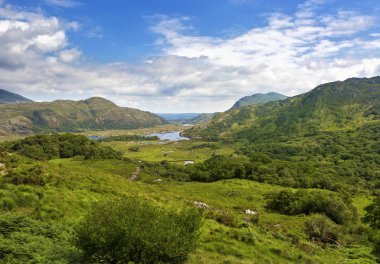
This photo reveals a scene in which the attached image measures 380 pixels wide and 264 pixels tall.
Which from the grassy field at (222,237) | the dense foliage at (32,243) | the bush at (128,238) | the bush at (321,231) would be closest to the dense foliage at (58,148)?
the grassy field at (222,237)

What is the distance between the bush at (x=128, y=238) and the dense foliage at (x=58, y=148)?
481ft

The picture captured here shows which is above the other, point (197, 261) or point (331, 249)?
point (197, 261)

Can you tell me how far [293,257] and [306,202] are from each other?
46.6m

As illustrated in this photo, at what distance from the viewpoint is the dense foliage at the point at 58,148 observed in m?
166

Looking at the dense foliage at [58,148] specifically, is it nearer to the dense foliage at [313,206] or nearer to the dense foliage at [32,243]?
the dense foliage at [313,206]

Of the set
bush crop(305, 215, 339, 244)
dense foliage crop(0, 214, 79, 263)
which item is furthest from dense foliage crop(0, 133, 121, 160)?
dense foliage crop(0, 214, 79, 263)

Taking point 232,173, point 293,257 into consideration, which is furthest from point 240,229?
point 232,173

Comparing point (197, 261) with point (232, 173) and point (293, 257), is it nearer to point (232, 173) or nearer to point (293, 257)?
point (293, 257)

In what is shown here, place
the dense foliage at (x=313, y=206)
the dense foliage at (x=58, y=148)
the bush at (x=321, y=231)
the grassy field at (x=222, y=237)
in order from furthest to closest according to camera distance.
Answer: the dense foliage at (x=58, y=148) → the dense foliage at (x=313, y=206) → the bush at (x=321, y=231) → the grassy field at (x=222, y=237)

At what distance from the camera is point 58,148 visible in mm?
175750

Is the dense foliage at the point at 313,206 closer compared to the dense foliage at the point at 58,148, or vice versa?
the dense foliage at the point at 313,206

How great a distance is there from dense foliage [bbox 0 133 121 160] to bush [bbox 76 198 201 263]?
481 feet

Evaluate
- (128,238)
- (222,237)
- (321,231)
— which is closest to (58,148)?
(321,231)

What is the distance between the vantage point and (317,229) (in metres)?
52.7
